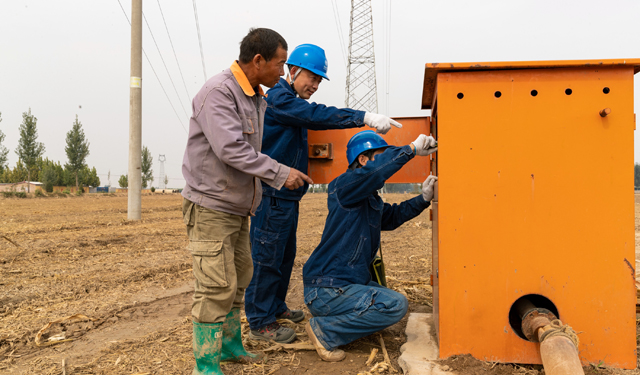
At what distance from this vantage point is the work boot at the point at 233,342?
8.96 feet

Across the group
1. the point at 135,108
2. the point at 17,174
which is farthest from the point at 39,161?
the point at 135,108

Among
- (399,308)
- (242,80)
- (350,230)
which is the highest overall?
(242,80)

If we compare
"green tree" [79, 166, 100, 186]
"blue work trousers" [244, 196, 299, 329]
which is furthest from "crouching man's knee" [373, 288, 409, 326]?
"green tree" [79, 166, 100, 186]

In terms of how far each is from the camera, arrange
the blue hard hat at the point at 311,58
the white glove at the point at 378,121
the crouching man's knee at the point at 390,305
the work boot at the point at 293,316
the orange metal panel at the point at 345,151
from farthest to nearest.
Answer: the work boot at the point at 293,316 < the orange metal panel at the point at 345,151 < the blue hard hat at the point at 311,58 < the white glove at the point at 378,121 < the crouching man's knee at the point at 390,305

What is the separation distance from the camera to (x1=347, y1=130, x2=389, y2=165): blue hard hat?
2963 mm

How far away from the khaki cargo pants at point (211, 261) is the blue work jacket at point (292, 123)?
2.62 feet

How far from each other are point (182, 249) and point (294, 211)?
4733 millimetres

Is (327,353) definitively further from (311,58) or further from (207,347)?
(311,58)

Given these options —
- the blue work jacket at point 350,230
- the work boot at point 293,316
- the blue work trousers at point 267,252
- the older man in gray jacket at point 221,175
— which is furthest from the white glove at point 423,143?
the work boot at point 293,316

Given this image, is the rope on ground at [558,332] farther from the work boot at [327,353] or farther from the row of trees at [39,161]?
the row of trees at [39,161]

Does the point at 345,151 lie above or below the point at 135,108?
below

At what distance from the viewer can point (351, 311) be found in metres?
2.73

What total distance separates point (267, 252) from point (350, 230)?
0.70 m

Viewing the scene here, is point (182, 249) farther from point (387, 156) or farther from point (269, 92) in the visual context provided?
point (387, 156)
